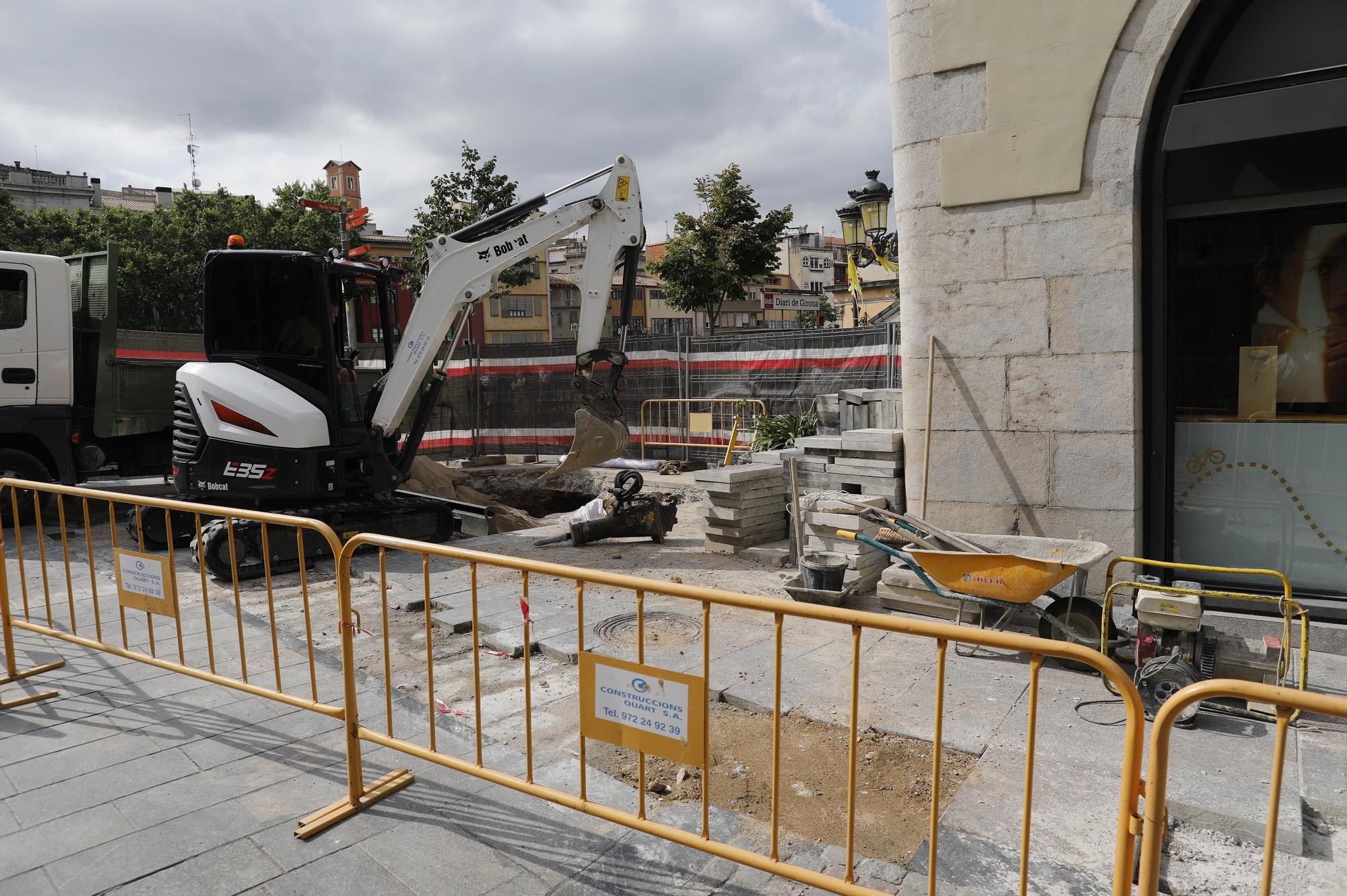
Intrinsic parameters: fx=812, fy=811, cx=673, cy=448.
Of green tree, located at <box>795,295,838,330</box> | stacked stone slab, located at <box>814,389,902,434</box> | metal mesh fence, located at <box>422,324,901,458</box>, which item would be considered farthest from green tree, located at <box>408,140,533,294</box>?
green tree, located at <box>795,295,838,330</box>

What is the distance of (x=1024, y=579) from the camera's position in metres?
4.84

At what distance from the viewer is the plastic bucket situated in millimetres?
6430

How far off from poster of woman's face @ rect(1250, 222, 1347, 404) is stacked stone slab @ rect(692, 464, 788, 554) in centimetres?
441

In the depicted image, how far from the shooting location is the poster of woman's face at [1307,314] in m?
5.52

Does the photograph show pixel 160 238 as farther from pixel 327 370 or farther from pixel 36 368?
pixel 327 370

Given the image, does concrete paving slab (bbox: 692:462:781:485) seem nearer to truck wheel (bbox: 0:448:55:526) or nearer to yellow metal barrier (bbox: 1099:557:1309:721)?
yellow metal barrier (bbox: 1099:557:1309:721)

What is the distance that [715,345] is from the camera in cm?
1553

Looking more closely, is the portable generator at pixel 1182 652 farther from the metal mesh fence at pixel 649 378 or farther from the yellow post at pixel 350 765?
the metal mesh fence at pixel 649 378

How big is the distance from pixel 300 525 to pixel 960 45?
18.6 ft

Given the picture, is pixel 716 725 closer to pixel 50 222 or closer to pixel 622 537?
pixel 622 537

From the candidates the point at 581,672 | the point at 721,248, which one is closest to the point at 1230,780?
the point at 581,672

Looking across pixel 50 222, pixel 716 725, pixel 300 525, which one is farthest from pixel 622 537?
pixel 50 222

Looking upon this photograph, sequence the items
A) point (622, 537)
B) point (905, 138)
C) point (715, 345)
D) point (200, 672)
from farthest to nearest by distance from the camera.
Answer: point (715, 345), point (622, 537), point (905, 138), point (200, 672)

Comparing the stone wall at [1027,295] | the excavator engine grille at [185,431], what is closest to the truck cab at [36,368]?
the excavator engine grille at [185,431]
